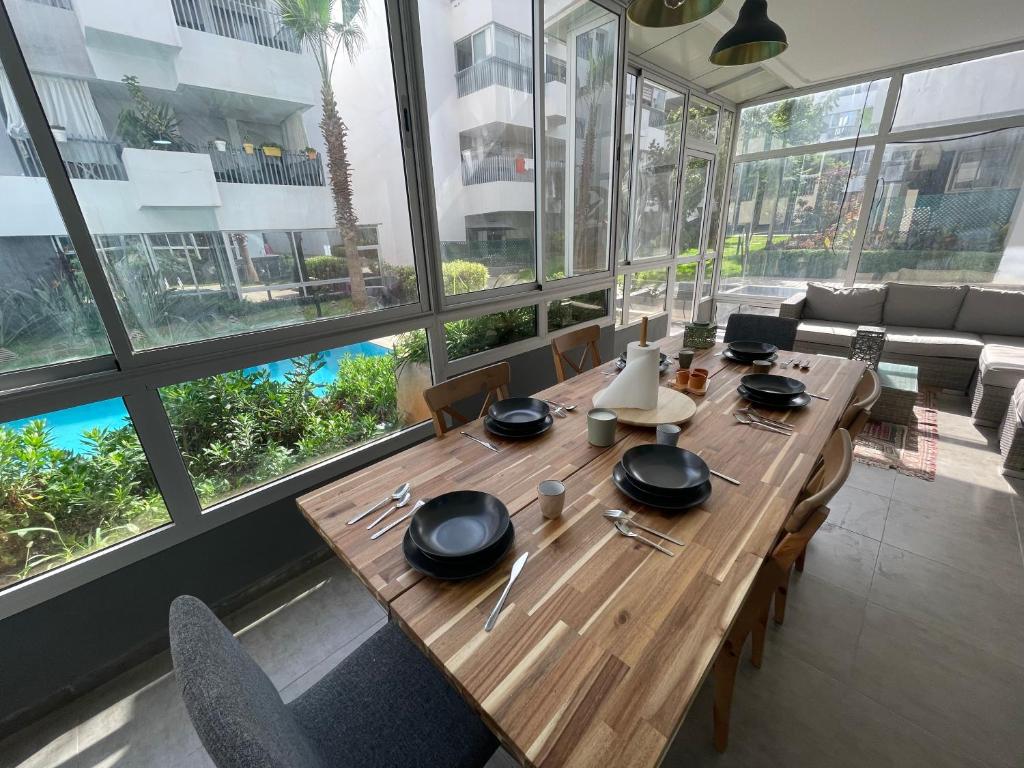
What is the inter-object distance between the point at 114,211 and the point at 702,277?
5238mm

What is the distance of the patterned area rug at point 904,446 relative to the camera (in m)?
2.38

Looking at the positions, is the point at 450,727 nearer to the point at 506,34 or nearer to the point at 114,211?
the point at 114,211

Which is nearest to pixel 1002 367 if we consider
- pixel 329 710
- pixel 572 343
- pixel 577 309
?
pixel 577 309

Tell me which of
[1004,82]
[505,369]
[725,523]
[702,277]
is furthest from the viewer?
[702,277]

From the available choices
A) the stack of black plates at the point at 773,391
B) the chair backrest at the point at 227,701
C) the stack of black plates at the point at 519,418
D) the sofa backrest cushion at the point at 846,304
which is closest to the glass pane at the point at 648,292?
the sofa backrest cushion at the point at 846,304

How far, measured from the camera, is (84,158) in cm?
120

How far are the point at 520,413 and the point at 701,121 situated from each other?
14.6ft

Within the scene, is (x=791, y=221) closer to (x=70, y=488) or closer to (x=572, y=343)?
(x=572, y=343)

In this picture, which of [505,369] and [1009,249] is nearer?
[505,369]

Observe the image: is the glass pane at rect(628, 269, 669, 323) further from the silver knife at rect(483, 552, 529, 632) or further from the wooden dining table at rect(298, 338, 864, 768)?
the silver knife at rect(483, 552, 529, 632)

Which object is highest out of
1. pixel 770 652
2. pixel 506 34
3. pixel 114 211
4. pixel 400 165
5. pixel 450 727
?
pixel 506 34

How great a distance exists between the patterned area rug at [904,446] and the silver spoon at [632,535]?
204cm

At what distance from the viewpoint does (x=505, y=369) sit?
177 centimetres

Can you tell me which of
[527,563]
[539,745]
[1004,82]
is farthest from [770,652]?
[1004,82]
